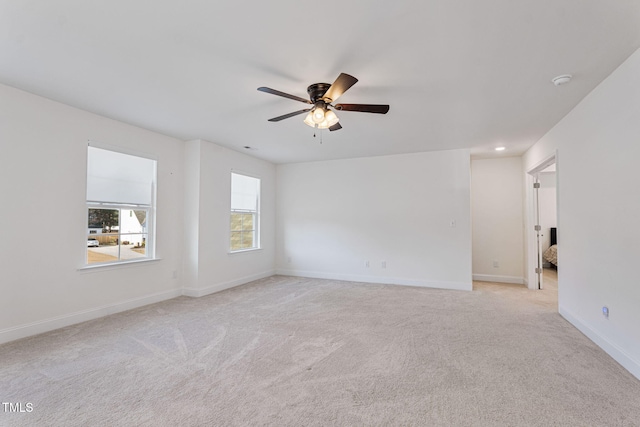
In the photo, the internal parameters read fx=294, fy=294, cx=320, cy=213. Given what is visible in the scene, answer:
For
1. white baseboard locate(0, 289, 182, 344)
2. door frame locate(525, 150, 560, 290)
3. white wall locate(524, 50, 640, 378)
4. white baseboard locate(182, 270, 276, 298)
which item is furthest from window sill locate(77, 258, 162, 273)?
door frame locate(525, 150, 560, 290)

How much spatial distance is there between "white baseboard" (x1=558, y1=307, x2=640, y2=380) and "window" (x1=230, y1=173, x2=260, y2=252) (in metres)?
4.92

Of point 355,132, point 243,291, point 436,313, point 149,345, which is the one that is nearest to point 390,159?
point 355,132

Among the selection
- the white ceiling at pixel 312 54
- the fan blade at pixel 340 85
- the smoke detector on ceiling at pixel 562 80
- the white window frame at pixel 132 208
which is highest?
the white ceiling at pixel 312 54

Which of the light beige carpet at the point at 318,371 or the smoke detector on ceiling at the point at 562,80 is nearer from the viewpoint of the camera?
the light beige carpet at the point at 318,371

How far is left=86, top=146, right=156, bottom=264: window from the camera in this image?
358 cm

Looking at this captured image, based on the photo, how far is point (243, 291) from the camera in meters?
4.88

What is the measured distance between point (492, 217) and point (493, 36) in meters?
4.46

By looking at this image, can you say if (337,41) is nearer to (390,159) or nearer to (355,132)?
(355,132)

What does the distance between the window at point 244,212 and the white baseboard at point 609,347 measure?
4.92 metres

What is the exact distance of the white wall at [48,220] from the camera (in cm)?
285

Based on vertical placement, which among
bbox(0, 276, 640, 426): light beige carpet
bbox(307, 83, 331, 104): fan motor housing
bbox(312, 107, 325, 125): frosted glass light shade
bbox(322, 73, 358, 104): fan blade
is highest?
bbox(307, 83, 331, 104): fan motor housing

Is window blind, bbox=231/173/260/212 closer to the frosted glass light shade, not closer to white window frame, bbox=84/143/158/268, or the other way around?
white window frame, bbox=84/143/158/268

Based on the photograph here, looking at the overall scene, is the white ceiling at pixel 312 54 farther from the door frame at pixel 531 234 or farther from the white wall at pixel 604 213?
the door frame at pixel 531 234

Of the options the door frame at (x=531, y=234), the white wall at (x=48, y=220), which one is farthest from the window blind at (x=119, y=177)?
the door frame at (x=531, y=234)
